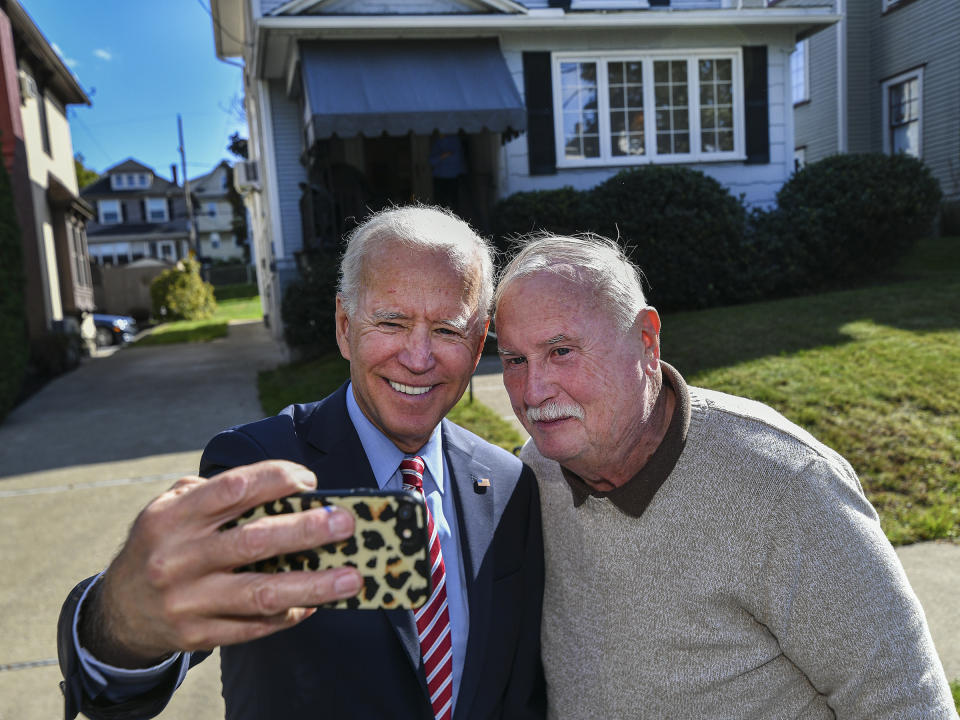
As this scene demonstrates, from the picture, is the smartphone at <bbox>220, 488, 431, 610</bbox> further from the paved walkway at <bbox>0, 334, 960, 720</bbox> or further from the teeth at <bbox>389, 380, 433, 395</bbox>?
the paved walkway at <bbox>0, 334, 960, 720</bbox>

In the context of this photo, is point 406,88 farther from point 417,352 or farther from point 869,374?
point 417,352

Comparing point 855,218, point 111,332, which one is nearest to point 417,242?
point 855,218

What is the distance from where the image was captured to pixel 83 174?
66.1 meters

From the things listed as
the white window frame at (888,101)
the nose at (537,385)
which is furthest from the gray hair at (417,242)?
the white window frame at (888,101)

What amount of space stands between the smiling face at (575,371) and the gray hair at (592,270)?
0.02m

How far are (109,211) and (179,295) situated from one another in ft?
121

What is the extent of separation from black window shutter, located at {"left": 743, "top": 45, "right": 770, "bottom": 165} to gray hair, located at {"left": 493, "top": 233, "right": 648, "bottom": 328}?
11.9 metres

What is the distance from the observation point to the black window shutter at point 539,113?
12.0m

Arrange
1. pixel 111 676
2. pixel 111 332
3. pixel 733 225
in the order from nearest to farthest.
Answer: pixel 111 676 < pixel 733 225 < pixel 111 332

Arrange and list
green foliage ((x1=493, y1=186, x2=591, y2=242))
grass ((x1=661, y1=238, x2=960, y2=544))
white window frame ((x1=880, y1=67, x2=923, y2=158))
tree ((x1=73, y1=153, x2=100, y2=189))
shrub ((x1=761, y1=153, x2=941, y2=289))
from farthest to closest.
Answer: tree ((x1=73, y1=153, x2=100, y2=189)), white window frame ((x1=880, y1=67, x2=923, y2=158)), shrub ((x1=761, y1=153, x2=941, y2=289)), green foliage ((x1=493, y1=186, x2=591, y2=242)), grass ((x1=661, y1=238, x2=960, y2=544))

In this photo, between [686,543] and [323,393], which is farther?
[323,393]

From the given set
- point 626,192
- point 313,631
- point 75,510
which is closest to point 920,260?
point 626,192

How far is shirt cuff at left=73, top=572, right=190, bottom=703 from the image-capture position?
1.22m

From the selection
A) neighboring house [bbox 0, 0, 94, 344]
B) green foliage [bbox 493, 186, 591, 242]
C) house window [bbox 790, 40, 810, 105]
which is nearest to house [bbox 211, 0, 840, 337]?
green foliage [bbox 493, 186, 591, 242]
